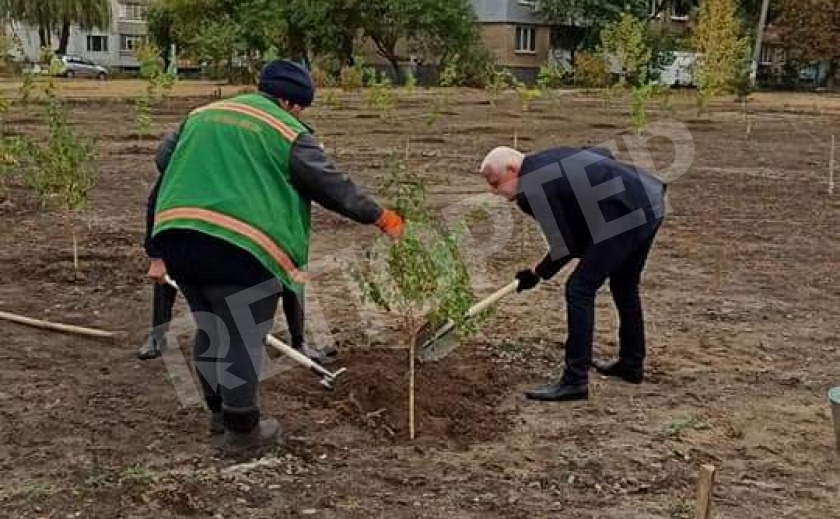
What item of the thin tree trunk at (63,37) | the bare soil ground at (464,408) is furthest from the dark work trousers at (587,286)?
the thin tree trunk at (63,37)

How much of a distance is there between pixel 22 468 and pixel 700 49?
2543cm

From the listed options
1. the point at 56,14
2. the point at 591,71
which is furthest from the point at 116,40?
the point at 591,71

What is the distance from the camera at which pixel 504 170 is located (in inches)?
208

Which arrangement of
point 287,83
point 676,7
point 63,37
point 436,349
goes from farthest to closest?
1. point 63,37
2. point 676,7
3. point 436,349
4. point 287,83

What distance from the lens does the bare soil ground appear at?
173 inches

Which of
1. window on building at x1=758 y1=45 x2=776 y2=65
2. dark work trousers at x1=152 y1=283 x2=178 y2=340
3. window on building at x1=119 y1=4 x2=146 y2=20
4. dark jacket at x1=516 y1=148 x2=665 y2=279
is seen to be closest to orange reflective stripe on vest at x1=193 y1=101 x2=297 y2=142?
dark jacket at x1=516 y1=148 x2=665 y2=279

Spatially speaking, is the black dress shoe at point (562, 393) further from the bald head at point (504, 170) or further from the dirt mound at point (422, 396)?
the bald head at point (504, 170)

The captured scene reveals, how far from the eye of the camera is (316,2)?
44750 millimetres

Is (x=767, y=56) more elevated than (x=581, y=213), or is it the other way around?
(x=767, y=56)

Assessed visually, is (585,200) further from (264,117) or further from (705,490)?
(705,490)

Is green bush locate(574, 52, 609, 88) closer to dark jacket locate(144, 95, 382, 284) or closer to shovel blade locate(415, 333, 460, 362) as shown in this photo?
shovel blade locate(415, 333, 460, 362)

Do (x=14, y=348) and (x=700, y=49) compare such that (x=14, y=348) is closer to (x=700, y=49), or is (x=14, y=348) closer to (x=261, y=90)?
(x=261, y=90)

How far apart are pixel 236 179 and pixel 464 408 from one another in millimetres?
1837

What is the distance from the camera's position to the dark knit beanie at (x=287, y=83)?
15.2 feet
